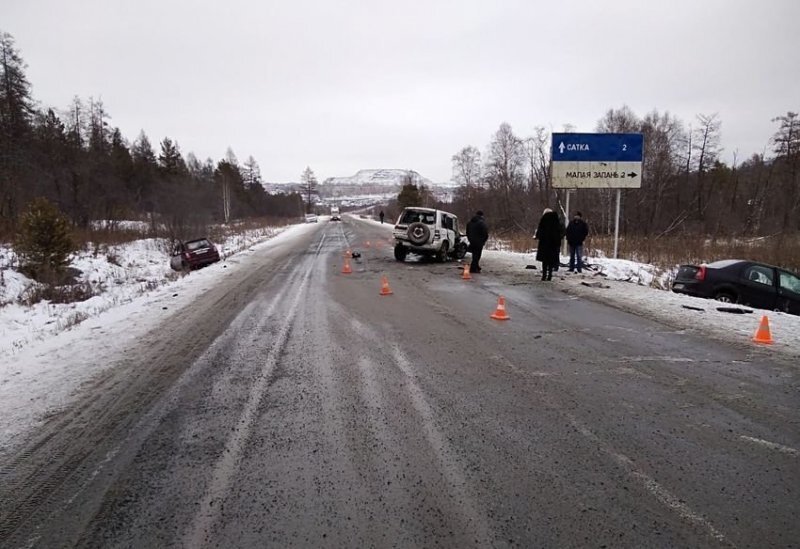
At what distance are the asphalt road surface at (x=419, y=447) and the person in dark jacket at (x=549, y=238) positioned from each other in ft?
19.3

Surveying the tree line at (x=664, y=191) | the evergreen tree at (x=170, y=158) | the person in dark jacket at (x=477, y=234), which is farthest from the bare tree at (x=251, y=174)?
the person in dark jacket at (x=477, y=234)

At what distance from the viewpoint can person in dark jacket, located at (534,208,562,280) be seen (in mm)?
12305

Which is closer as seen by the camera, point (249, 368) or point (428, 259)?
point (249, 368)

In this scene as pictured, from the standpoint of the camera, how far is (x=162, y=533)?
8.46 ft

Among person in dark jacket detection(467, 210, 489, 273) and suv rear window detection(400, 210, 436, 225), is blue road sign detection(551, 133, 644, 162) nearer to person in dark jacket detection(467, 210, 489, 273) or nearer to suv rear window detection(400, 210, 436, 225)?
person in dark jacket detection(467, 210, 489, 273)

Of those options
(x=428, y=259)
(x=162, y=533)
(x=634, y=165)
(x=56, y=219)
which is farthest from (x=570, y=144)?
(x=56, y=219)

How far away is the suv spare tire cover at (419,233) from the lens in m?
16.7

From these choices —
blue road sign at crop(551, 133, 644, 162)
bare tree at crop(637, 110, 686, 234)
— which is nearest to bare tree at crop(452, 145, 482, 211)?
bare tree at crop(637, 110, 686, 234)

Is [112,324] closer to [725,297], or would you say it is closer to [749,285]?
[725,297]

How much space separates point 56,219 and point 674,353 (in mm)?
20650

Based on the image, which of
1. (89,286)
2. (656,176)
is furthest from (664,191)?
(89,286)

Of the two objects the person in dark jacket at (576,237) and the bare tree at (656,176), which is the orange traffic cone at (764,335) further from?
the bare tree at (656,176)

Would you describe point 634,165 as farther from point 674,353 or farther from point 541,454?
point 541,454

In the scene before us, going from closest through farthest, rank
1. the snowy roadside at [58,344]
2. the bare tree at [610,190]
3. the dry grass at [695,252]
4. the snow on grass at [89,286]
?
the snowy roadside at [58,344] → the snow on grass at [89,286] → the dry grass at [695,252] → the bare tree at [610,190]
